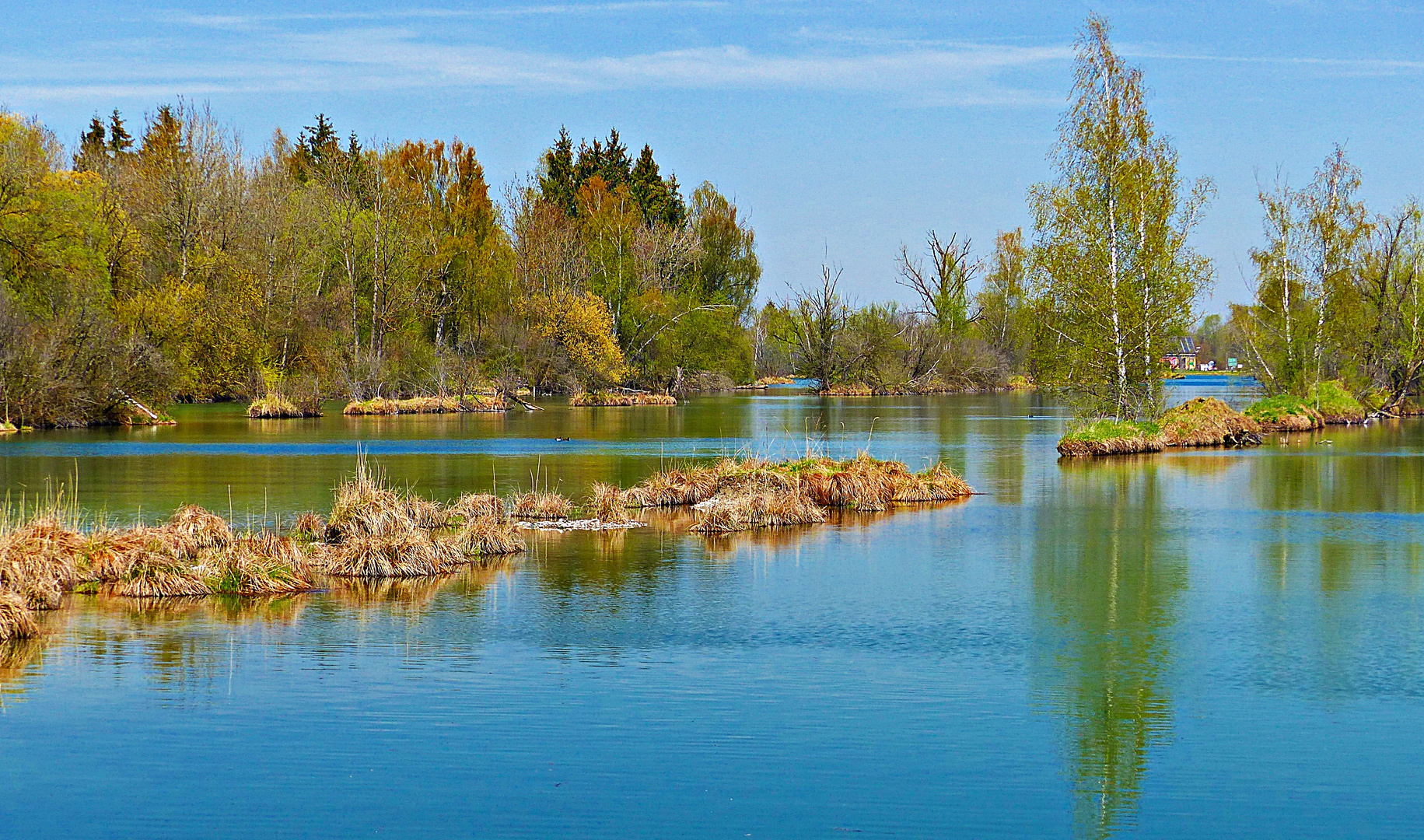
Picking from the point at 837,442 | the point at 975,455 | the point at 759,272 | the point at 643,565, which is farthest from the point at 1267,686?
the point at 759,272

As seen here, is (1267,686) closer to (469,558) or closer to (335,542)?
(469,558)

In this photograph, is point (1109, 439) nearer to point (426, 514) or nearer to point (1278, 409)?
point (1278, 409)

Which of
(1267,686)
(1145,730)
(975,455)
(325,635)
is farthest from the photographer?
(975,455)

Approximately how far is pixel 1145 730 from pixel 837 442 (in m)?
32.1

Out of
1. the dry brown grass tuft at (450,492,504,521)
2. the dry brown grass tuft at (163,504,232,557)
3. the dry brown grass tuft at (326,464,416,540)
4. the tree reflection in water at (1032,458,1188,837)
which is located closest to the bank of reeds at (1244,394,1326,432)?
the tree reflection in water at (1032,458,1188,837)

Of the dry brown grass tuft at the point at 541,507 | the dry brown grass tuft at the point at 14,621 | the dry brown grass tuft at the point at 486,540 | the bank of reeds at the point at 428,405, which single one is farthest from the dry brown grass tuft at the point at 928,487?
the bank of reeds at the point at 428,405

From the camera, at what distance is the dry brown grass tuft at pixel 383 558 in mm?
18828

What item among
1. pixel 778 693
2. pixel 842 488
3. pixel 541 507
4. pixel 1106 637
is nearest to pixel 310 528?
pixel 541 507

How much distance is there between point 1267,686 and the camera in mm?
12766

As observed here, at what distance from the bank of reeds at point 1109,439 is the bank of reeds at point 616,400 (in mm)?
37901

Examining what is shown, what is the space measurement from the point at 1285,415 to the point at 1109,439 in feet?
51.4

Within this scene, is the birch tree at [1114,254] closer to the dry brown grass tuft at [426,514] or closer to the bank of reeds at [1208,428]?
the bank of reeds at [1208,428]

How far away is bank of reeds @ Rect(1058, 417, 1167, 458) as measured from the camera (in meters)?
39.3

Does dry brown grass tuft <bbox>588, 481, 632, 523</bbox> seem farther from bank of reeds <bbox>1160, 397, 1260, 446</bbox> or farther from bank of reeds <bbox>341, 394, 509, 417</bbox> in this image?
bank of reeds <bbox>341, 394, 509, 417</bbox>
